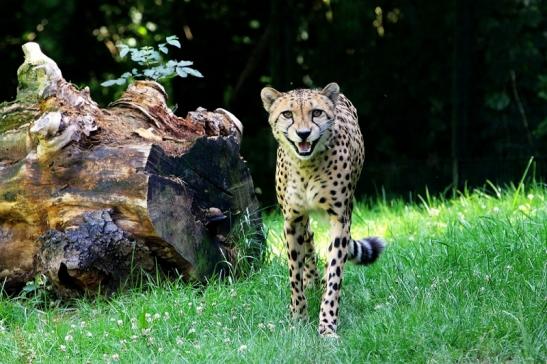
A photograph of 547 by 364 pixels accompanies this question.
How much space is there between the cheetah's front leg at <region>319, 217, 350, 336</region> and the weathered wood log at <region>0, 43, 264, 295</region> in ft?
2.23

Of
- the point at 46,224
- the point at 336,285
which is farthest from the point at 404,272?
the point at 46,224

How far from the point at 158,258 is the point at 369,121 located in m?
3.32

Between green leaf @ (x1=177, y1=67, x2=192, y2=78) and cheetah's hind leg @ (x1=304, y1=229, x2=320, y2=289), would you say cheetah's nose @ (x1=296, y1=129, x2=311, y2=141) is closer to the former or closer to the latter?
cheetah's hind leg @ (x1=304, y1=229, x2=320, y2=289)

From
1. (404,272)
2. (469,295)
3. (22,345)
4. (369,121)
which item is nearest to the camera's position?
(22,345)

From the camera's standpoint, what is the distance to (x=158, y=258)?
438 cm

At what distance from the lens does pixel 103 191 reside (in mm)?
4227

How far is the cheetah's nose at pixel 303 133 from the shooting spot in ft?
12.7

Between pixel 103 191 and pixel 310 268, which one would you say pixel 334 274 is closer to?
pixel 310 268

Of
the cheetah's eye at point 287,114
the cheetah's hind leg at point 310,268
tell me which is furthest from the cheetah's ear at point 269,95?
the cheetah's hind leg at point 310,268

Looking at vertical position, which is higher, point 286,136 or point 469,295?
point 286,136

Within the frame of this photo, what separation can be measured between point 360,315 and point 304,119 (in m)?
0.89

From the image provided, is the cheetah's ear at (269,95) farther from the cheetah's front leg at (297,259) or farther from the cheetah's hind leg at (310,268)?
the cheetah's hind leg at (310,268)

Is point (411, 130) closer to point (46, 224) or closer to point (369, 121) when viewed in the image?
point (369, 121)

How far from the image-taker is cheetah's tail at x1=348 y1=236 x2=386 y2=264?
4.30 m
